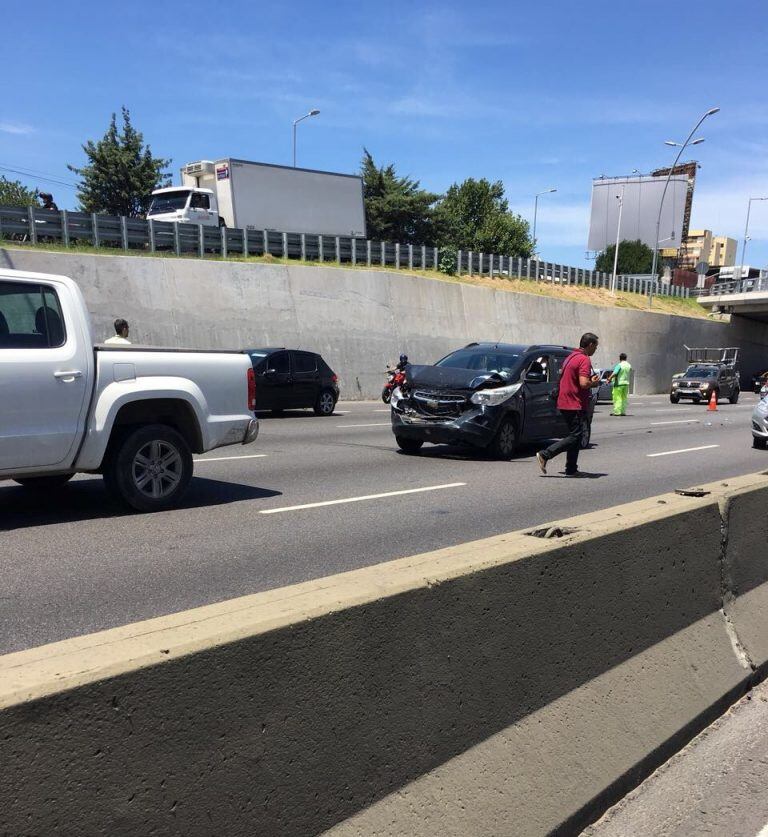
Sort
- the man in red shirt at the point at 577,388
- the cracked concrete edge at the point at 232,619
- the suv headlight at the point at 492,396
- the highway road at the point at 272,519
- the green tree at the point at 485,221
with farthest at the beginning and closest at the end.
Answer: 1. the green tree at the point at 485,221
2. the suv headlight at the point at 492,396
3. the man in red shirt at the point at 577,388
4. the highway road at the point at 272,519
5. the cracked concrete edge at the point at 232,619

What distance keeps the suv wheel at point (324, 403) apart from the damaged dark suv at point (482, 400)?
7.40 meters

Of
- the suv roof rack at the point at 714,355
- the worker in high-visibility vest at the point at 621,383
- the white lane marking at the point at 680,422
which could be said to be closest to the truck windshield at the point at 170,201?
the worker in high-visibility vest at the point at 621,383

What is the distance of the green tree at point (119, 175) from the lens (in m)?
54.5

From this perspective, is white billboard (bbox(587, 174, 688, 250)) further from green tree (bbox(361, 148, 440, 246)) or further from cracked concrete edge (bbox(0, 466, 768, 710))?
cracked concrete edge (bbox(0, 466, 768, 710))

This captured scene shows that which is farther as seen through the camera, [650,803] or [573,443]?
[573,443]

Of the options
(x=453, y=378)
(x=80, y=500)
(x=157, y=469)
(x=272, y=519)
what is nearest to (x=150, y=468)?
(x=157, y=469)

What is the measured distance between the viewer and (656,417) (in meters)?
26.5

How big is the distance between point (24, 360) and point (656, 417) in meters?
23.1

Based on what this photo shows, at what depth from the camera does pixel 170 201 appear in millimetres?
32438

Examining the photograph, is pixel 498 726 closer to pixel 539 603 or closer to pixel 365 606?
pixel 539 603

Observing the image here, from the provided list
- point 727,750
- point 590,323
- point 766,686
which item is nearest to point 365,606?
point 727,750

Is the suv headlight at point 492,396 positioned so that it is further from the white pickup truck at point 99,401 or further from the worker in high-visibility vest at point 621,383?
the worker in high-visibility vest at point 621,383

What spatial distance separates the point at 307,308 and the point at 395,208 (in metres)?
37.9

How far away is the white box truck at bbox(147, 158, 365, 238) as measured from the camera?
106 feet
